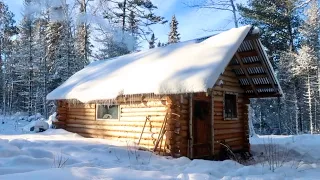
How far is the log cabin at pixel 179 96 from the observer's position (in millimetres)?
10398

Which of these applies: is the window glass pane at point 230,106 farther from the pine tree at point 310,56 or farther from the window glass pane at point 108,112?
the pine tree at point 310,56

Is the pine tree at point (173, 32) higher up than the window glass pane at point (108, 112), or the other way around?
the pine tree at point (173, 32)

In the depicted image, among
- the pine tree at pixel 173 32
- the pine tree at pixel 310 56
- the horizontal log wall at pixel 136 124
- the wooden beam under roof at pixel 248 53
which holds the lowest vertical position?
the horizontal log wall at pixel 136 124

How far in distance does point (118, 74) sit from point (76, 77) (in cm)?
419

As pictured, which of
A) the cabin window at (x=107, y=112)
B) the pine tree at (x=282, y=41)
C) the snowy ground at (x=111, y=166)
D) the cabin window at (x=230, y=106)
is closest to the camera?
the snowy ground at (x=111, y=166)

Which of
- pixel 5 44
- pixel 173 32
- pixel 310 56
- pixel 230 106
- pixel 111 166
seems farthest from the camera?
pixel 5 44

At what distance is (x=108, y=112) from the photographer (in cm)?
1313

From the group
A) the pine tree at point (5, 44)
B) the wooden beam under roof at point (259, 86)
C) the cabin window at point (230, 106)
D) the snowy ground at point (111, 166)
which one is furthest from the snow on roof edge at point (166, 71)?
the pine tree at point (5, 44)

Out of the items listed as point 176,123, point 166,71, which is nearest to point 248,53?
point 166,71

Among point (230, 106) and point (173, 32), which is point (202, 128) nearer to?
point (230, 106)

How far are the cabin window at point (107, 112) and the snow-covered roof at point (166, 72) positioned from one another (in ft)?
2.81

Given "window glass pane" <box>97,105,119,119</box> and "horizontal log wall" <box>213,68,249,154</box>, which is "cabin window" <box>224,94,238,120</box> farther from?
"window glass pane" <box>97,105,119,119</box>

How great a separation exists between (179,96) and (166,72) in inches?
43.4

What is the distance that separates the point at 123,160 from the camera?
29.4ft
